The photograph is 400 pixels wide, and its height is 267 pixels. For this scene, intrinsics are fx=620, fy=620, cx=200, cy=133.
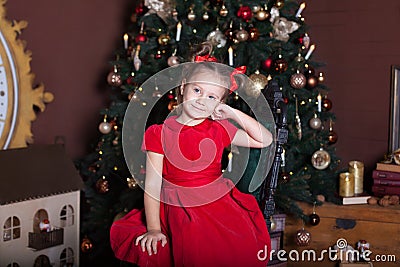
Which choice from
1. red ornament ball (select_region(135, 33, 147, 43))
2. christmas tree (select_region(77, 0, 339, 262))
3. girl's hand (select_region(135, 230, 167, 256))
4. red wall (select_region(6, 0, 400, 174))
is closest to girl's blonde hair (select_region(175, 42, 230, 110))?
girl's hand (select_region(135, 230, 167, 256))

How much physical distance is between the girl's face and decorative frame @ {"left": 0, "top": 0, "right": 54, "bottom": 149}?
1.38m

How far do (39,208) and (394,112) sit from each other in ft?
6.42

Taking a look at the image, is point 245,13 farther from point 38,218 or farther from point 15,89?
point 38,218

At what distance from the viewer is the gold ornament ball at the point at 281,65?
9.41ft

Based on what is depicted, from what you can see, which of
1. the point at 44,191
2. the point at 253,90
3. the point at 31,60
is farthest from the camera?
the point at 31,60

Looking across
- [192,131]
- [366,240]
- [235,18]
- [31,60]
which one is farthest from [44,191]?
[366,240]

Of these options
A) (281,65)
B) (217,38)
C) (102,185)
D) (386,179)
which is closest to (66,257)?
(102,185)

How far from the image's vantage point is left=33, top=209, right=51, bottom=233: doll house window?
117 inches

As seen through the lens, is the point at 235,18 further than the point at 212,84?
Yes

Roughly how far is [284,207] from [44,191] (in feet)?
3.76

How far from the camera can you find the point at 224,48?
2.94 meters

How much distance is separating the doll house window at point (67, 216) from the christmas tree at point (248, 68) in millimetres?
182

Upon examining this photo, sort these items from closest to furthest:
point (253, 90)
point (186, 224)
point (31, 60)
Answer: point (186, 224), point (253, 90), point (31, 60)

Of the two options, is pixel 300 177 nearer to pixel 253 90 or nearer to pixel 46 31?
pixel 253 90
